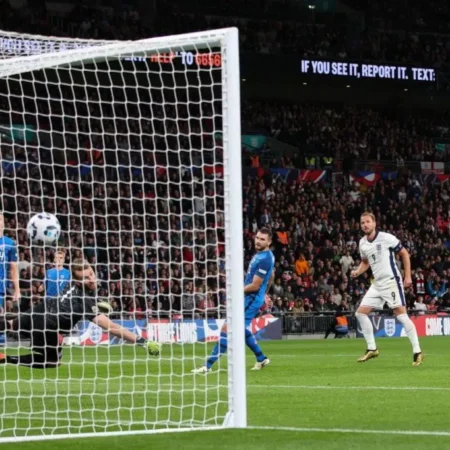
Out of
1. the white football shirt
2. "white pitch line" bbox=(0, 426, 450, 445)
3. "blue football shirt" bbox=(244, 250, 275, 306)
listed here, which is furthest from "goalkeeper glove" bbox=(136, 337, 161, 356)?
the white football shirt

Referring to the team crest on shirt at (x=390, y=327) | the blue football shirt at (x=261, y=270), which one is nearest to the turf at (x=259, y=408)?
the blue football shirt at (x=261, y=270)

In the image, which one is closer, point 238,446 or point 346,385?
point 238,446

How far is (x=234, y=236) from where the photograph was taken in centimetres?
885

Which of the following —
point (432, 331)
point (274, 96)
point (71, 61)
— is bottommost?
point (432, 331)

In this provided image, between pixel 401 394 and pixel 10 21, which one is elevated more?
pixel 10 21

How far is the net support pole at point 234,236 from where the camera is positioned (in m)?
8.70

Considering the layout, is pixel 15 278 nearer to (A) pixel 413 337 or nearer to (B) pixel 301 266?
(A) pixel 413 337

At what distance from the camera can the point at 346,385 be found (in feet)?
41.4

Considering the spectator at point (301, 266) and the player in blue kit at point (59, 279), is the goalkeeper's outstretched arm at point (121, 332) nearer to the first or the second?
the player in blue kit at point (59, 279)

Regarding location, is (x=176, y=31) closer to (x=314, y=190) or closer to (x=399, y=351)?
(x=314, y=190)

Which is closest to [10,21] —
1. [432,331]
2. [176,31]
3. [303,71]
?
[176,31]

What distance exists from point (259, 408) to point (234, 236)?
1.99 meters

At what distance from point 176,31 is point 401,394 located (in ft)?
95.1

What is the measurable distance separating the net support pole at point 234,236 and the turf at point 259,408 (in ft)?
1.05
